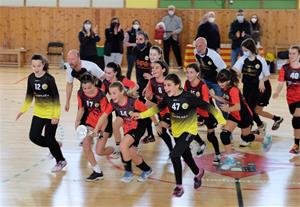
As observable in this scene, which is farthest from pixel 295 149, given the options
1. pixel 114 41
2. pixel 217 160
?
pixel 114 41

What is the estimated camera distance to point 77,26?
21.2m

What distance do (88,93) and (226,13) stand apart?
14.0m

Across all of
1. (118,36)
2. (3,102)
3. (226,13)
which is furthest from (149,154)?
(226,13)

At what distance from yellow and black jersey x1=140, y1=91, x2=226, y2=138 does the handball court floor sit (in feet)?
2.73

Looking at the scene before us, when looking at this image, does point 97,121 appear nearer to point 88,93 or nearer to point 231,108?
point 88,93

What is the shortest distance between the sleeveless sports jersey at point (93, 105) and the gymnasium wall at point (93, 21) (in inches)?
534

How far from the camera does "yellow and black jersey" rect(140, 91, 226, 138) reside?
6719mm

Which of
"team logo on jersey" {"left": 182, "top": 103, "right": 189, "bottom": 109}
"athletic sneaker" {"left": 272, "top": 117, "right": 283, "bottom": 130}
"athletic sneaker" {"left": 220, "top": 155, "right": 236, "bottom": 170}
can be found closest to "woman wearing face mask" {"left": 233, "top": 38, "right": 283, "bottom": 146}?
"athletic sneaker" {"left": 272, "top": 117, "right": 283, "bottom": 130}

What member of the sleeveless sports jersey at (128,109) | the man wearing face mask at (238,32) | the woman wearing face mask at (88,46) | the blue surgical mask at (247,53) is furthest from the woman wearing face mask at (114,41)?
the sleeveless sports jersey at (128,109)

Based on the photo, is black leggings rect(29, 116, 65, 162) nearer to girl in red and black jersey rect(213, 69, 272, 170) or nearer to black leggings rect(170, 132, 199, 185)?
black leggings rect(170, 132, 199, 185)

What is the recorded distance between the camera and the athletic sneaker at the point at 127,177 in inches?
289

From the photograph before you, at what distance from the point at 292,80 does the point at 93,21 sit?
13476 millimetres

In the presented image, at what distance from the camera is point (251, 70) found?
30.5 feet

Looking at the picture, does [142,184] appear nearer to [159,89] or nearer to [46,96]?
[159,89]
